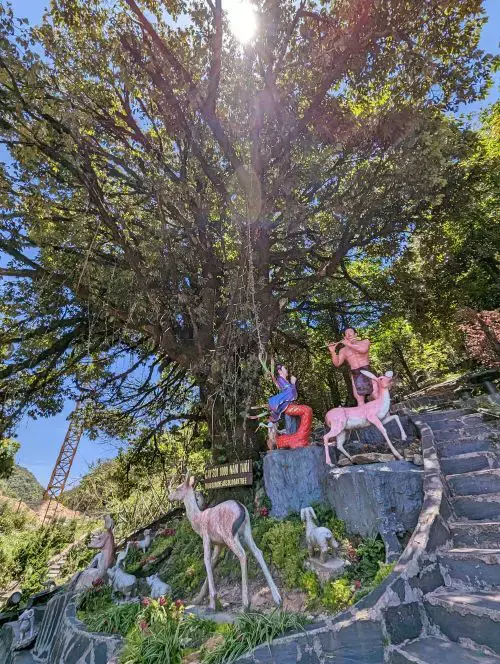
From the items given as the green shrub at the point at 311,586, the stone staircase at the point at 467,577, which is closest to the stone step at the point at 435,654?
the stone staircase at the point at 467,577

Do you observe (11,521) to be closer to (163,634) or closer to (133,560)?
(133,560)

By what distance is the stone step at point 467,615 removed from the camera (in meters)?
2.87

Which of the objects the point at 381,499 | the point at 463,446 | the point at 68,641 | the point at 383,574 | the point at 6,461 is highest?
the point at 6,461

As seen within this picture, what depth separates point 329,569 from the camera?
4.69 metres

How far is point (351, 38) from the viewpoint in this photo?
287 inches

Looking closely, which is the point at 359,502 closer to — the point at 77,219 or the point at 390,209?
the point at 390,209

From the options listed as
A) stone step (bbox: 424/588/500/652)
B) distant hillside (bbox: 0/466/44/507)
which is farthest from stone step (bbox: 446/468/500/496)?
distant hillside (bbox: 0/466/44/507)

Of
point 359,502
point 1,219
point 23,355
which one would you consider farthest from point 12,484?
point 359,502

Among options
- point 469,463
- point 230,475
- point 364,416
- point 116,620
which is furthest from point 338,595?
point 230,475

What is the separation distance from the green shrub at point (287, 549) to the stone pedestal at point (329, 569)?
0.36m

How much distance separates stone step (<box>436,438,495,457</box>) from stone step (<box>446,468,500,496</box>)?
3.12ft

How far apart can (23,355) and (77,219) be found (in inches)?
144

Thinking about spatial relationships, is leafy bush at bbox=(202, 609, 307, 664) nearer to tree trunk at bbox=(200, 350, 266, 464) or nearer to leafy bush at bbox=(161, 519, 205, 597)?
leafy bush at bbox=(161, 519, 205, 597)

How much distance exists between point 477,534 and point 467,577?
786mm
